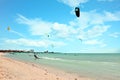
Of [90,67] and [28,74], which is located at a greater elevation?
[28,74]

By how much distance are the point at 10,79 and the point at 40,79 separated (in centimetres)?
277

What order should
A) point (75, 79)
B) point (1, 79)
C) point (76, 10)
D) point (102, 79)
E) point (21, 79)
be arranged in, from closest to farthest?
point (76, 10) → point (1, 79) → point (21, 79) → point (75, 79) → point (102, 79)

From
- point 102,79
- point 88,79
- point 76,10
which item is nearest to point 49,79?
point 88,79

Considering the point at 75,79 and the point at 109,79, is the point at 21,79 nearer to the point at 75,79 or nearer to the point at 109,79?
the point at 75,79

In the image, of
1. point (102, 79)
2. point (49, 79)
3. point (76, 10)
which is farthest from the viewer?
point (102, 79)

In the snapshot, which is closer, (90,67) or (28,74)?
(28,74)

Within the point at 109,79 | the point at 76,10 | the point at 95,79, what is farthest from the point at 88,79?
the point at 76,10

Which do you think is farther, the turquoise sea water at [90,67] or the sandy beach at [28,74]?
the turquoise sea water at [90,67]

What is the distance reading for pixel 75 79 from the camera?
20.7 meters

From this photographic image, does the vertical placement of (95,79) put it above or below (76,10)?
below

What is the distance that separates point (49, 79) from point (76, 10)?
1035 cm

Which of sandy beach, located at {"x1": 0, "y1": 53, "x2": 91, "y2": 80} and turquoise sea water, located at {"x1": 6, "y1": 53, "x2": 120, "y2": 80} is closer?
sandy beach, located at {"x1": 0, "y1": 53, "x2": 91, "y2": 80}

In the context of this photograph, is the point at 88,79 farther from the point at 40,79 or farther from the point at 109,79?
the point at 40,79

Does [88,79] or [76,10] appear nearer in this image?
[76,10]
